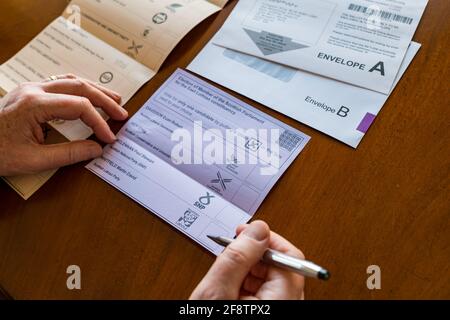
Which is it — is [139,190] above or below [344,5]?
below

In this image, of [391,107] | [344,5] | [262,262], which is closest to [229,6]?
[344,5]

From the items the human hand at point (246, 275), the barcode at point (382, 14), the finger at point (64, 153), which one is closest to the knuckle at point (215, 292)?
the human hand at point (246, 275)

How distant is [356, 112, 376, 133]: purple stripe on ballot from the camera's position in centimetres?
54

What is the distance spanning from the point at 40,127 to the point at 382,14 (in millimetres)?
576

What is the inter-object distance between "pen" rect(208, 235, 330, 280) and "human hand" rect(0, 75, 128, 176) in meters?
0.30

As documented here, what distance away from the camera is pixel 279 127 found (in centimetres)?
56

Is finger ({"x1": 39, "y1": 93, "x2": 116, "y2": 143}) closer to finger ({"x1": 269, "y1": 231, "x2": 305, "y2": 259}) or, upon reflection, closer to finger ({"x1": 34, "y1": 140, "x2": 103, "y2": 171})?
finger ({"x1": 34, "y1": 140, "x2": 103, "y2": 171})

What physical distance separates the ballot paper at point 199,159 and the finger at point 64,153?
0.02 m

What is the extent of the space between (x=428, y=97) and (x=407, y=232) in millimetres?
210

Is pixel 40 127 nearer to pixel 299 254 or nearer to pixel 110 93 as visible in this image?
pixel 110 93

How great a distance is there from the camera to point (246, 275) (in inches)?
17.3

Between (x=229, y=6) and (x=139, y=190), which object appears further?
(x=229, y=6)
